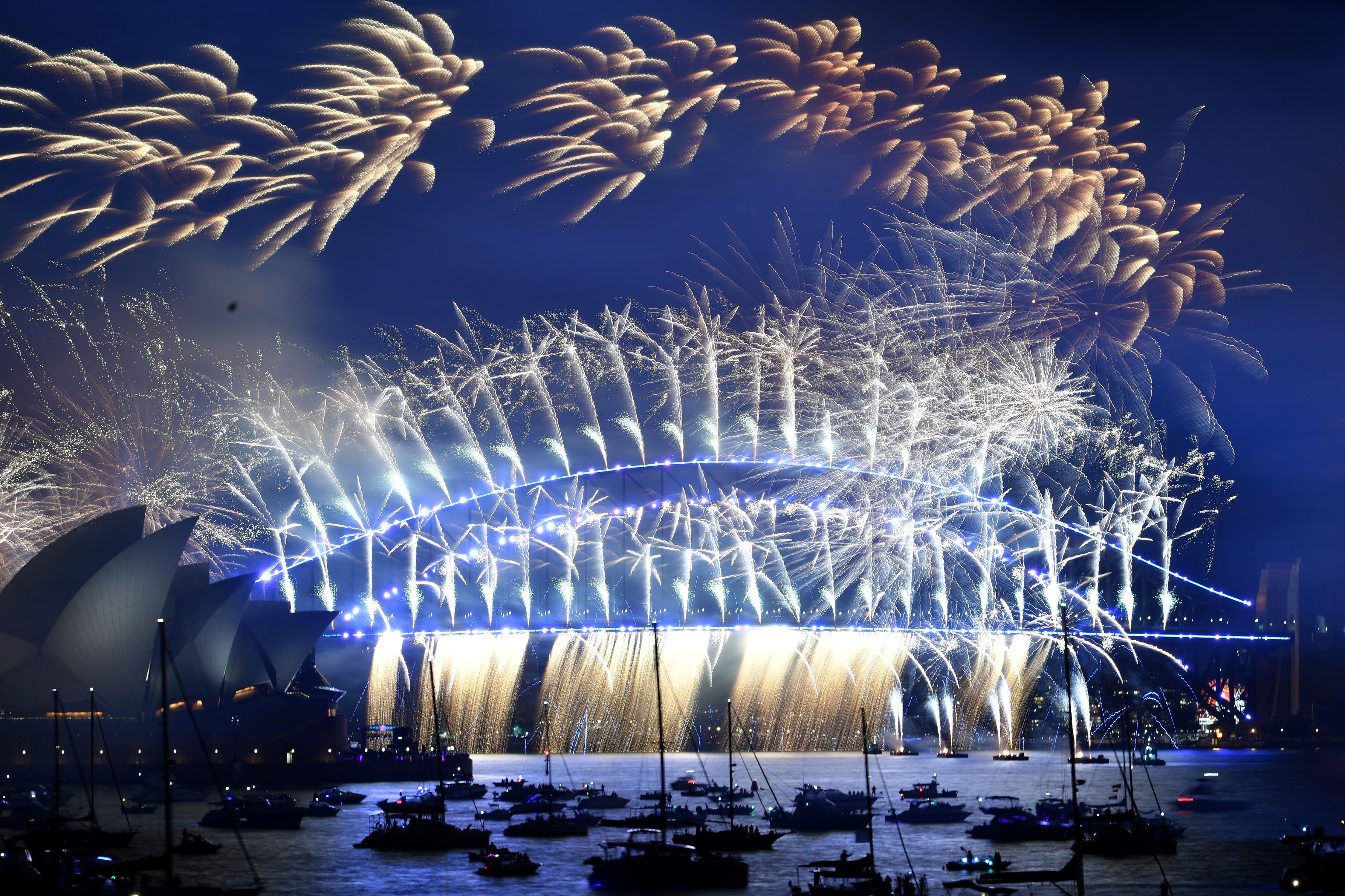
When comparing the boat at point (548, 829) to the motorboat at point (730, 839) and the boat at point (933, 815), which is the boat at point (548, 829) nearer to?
the motorboat at point (730, 839)

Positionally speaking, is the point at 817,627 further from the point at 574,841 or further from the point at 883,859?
the point at 883,859

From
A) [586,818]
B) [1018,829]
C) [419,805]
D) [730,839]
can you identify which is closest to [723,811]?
[586,818]

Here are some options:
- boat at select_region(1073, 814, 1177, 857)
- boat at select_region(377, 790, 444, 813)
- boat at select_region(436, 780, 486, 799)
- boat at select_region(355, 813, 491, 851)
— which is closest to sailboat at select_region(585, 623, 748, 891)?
boat at select_region(355, 813, 491, 851)

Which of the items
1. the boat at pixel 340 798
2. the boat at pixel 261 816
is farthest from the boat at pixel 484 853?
the boat at pixel 340 798

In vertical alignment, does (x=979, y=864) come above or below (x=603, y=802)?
above

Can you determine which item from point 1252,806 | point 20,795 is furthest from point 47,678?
point 1252,806

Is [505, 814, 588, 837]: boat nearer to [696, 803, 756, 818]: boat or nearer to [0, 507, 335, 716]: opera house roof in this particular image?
[696, 803, 756, 818]: boat

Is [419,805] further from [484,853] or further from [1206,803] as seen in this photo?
[1206,803]
